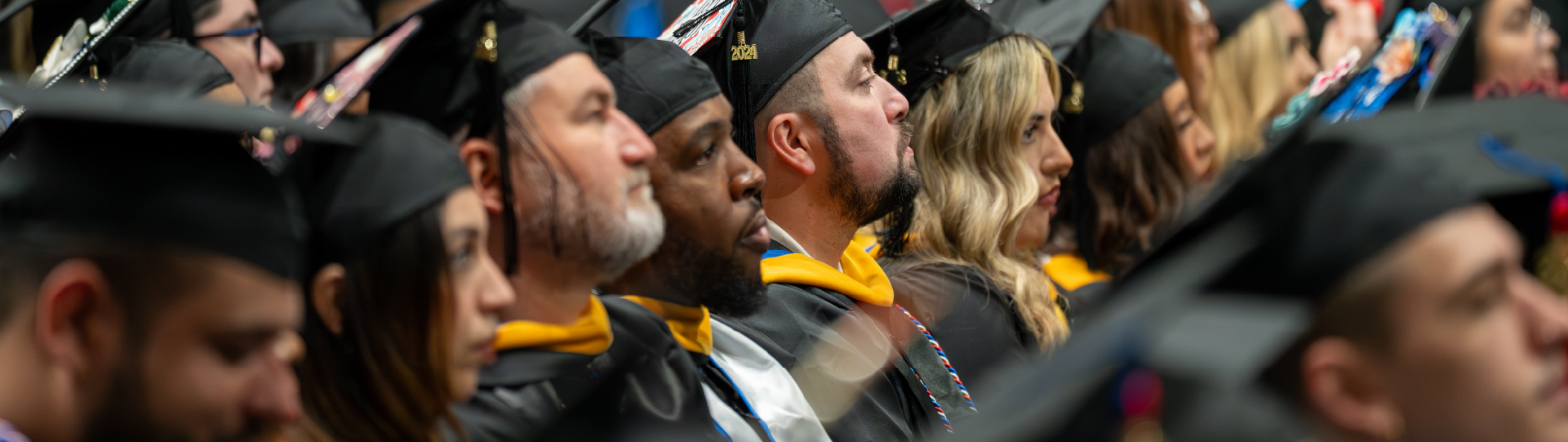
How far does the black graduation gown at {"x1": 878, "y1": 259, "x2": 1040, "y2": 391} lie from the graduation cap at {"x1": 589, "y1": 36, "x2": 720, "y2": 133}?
133 cm

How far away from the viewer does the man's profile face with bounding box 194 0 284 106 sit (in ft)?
11.1

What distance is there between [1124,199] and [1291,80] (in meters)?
1.57

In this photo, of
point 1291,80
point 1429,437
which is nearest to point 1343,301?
point 1429,437

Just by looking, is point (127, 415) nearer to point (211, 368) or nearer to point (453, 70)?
point (211, 368)

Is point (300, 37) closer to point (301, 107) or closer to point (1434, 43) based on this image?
point (301, 107)

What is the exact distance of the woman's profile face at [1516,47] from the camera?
2.73 metres

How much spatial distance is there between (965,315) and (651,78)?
5.08 feet

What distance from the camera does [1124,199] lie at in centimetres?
474

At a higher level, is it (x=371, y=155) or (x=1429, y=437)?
(x=371, y=155)

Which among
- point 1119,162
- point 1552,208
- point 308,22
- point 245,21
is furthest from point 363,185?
point 1119,162

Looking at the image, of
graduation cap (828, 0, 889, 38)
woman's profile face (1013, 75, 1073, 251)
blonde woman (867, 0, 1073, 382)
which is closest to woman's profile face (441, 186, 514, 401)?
graduation cap (828, 0, 889, 38)

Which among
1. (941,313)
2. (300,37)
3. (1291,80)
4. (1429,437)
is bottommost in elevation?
(1291,80)

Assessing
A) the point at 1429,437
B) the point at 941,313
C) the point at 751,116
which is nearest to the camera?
the point at 1429,437

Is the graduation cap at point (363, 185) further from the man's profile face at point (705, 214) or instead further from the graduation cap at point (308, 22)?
the graduation cap at point (308, 22)
